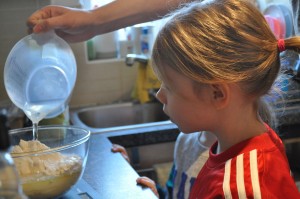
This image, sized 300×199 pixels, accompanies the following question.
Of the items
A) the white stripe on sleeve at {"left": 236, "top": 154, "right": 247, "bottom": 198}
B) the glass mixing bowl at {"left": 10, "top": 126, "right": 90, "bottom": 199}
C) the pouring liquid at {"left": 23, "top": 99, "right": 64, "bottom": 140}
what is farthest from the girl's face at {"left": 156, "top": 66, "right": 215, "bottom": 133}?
the pouring liquid at {"left": 23, "top": 99, "right": 64, "bottom": 140}

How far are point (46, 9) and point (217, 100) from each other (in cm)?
56

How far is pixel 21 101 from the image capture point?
3.58 feet

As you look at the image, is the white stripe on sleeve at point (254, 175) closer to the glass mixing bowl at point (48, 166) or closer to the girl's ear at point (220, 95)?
the girl's ear at point (220, 95)

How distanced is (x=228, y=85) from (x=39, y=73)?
58cm

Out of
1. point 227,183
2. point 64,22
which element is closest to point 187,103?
point 227,183

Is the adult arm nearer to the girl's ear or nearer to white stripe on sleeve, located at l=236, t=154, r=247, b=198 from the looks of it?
the girl's ear

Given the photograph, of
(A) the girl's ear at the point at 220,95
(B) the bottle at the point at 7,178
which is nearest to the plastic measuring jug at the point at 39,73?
(A) the girl's ear at the point at 220,95

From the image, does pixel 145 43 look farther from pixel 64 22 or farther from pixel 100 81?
pixel 64 22

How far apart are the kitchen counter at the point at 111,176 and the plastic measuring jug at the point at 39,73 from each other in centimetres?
20

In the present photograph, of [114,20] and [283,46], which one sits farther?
[114,20]

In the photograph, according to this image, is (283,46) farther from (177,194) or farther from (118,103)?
(118,103)

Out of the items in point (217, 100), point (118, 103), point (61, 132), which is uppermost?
point (217, 100)

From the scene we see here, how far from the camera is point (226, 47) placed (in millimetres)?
837

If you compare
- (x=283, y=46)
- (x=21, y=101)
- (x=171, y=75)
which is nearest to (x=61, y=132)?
(x=21, y=101)
